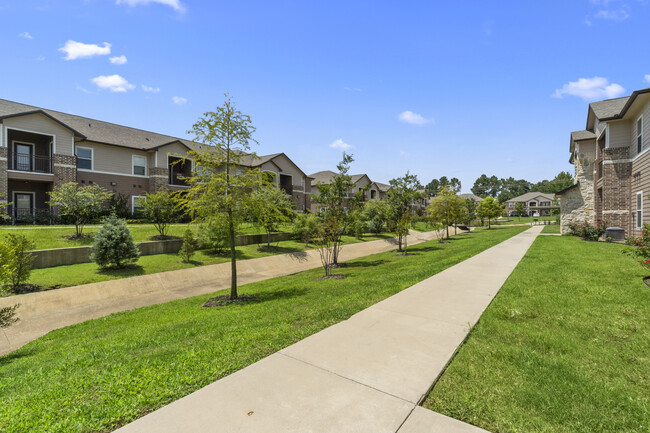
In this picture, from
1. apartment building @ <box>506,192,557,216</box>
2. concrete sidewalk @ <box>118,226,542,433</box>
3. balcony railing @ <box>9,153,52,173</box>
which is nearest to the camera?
concrete sidewalk @ <box>118,226,542,433</box>

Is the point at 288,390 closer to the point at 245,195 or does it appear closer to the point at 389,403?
the point at 389,403

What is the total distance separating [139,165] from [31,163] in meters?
6.94

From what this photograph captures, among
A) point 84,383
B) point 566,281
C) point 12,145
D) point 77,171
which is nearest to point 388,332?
point 84,383

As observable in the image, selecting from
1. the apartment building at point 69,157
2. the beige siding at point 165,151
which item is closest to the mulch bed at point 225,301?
the apartment building at point 69,157

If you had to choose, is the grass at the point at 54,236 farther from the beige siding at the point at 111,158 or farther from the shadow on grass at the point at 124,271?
the beige siding at the point at 111,158

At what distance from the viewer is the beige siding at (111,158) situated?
23609mm

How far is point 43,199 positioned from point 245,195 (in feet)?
73.7

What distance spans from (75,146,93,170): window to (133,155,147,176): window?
10.3 ft

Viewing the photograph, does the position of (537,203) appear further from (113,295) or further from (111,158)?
(113,295)

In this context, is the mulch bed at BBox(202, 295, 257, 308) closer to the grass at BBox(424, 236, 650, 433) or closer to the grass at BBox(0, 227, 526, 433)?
the grass at BBox(0, 227, 526, 433)

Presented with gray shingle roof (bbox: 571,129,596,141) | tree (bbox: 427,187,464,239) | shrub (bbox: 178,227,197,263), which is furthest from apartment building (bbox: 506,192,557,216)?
shrub (bbox: 178,227,197,263)

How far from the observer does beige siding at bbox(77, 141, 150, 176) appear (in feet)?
77.5

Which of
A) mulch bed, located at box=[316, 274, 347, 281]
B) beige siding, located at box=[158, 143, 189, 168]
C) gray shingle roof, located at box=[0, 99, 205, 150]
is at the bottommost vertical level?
mulch bed, located at box=[316, 274, 347, 281]

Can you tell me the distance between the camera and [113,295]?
11.4 meters
